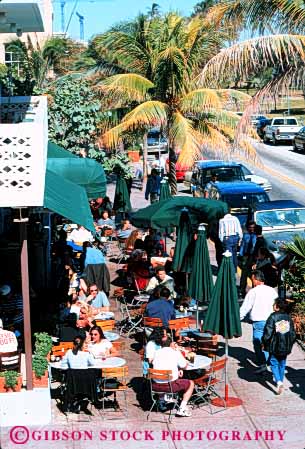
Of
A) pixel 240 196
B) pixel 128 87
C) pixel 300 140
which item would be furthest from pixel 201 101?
pixel 300 140

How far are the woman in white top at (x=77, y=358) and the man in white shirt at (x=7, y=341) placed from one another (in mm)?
806

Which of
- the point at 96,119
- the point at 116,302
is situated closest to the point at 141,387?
the point at 116,302

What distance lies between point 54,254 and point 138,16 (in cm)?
976

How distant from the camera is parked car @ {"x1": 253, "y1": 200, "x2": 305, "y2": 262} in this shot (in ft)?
65.8

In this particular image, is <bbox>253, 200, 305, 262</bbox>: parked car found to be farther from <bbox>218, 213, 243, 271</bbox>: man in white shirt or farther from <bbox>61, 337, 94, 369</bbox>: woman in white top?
<bbox>61, 337, 94, 369</bbox>: woman in white top

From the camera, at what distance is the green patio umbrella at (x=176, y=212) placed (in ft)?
59.7

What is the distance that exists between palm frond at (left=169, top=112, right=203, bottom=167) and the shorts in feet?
40.8

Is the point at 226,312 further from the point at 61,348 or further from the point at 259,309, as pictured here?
the point at 61,348

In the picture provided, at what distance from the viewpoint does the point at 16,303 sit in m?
14.9

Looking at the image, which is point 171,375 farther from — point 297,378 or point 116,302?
point 116,302

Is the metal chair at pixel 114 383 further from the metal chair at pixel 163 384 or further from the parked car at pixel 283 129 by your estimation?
the parked car at pixel 283 129

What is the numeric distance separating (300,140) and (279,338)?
35768mm

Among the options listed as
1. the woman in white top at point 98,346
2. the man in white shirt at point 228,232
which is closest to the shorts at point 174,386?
the woman in white top at point 98,346

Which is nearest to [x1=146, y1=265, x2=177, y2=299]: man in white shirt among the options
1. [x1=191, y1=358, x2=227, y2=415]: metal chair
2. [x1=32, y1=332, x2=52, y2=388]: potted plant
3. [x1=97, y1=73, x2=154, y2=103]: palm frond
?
[x1=191, y1=358, x2=227, y2=415]: metal chair
